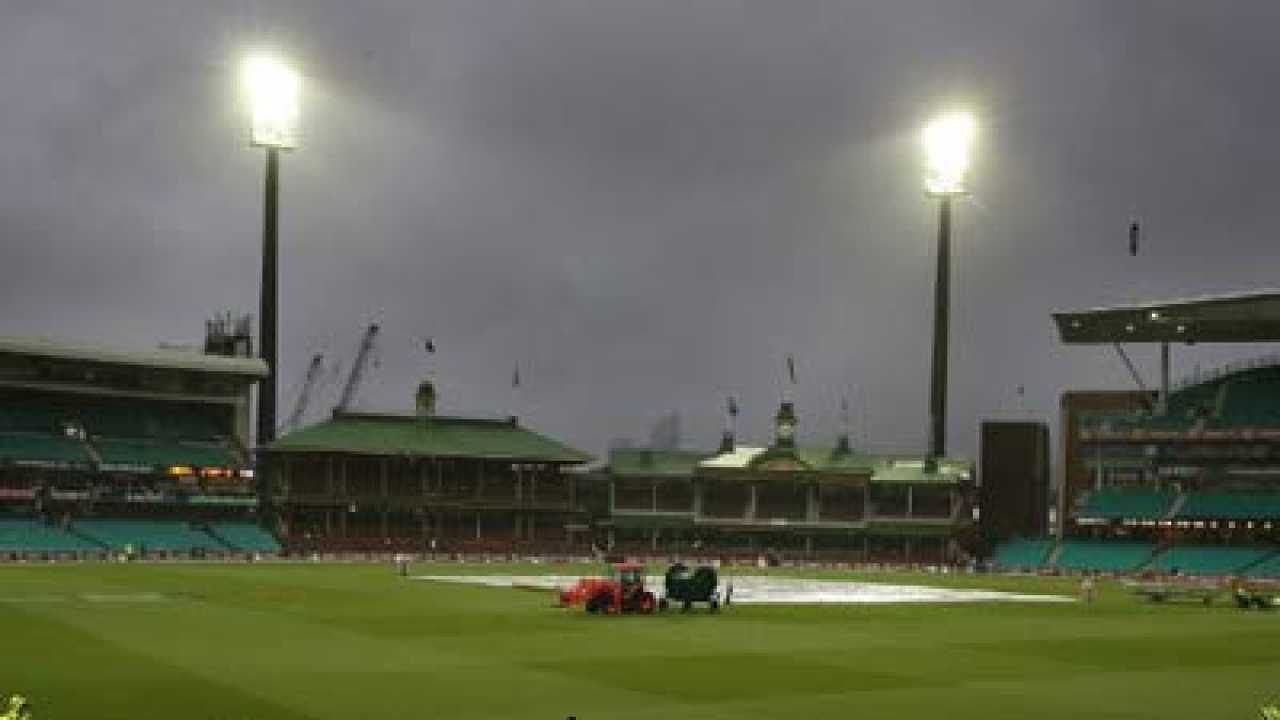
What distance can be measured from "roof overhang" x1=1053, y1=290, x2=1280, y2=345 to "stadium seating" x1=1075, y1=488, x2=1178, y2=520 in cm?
1410

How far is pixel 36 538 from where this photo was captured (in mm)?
114875

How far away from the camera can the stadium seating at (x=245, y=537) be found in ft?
414

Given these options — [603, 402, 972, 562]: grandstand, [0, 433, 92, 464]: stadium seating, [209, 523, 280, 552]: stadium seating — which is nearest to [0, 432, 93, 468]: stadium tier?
[0, 433, 92, 464]: stadium seating

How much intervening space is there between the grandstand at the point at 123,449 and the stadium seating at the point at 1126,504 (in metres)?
71.4

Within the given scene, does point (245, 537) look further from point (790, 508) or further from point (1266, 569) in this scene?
point (1266, 569)

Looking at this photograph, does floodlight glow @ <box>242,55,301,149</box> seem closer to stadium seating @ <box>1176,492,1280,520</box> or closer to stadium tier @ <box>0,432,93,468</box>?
stadium tier @ <box>0,432,93,468</box>

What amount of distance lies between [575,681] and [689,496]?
112 metres

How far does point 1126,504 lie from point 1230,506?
9.37 metres

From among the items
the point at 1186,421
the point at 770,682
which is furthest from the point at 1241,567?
the point at 770,682

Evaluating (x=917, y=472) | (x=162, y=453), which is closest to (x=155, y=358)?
(x=162, y=453)

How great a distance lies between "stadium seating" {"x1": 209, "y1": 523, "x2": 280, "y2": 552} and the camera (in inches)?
4963

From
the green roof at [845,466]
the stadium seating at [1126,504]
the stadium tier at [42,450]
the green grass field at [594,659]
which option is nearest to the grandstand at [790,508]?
the green roof at [845,466]

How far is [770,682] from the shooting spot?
4228 cm

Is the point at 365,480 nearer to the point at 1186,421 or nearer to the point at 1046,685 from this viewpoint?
the point at 1186,421
